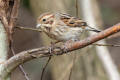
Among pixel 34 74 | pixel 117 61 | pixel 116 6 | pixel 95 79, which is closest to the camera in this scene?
pixel 95 79

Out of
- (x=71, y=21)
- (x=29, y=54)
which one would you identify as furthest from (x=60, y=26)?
(x=29, y=54)

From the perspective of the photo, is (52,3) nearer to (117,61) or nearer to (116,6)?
(117,61)

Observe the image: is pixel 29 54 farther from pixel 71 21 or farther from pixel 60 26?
pixel 71 21

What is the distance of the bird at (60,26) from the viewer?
14.2ft

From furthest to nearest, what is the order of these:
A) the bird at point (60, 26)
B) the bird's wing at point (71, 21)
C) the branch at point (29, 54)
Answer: the bird's wing at point (71, 21) < the bird at point (60, 26) < the branch at point (29, 54)

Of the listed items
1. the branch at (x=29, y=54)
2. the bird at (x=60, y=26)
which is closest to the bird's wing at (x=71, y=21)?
the bird at (x=60, y=26)

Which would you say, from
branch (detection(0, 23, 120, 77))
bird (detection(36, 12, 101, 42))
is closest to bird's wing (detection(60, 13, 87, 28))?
bird (detection(36, 12, 101, 42))

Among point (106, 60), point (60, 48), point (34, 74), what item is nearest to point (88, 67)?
point (106, 60)

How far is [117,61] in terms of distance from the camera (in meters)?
9.10

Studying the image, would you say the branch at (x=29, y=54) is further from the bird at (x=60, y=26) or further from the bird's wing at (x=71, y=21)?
the bird's wing at (x=71, y=21)

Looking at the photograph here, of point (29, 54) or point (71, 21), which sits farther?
point (71, 21)

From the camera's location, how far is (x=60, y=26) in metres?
4.50

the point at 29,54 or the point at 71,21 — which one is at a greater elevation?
the point at 71,21

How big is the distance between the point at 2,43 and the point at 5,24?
0.19m
